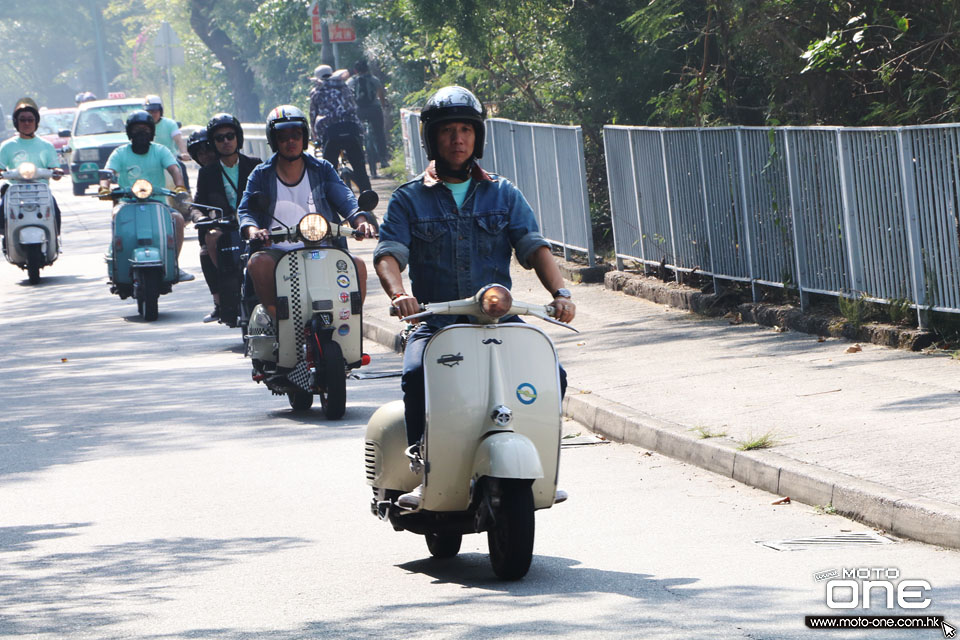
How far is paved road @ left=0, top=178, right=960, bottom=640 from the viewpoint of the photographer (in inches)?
220

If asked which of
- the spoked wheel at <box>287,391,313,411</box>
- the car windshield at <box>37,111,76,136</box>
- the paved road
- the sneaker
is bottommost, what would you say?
the paved road

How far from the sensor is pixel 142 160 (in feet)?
55.3

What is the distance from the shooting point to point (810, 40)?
1391cm

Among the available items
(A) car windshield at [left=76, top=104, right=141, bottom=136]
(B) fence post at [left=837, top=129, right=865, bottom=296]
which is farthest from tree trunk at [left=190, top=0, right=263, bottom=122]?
(B) fence post at [left=837, top=129, right=865, bottom=296]

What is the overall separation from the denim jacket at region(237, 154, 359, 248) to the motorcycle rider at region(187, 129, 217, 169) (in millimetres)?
2838

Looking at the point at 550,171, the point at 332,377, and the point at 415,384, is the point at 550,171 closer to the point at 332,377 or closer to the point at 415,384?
the point at 332,377

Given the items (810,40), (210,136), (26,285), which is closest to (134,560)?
(210,136)

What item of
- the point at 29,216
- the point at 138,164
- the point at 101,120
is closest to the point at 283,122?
the point at 138,164

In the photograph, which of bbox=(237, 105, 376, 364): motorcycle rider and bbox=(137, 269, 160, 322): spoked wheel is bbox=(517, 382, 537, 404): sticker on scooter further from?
bbox=(137, 269, 160, 322): spoked wheel

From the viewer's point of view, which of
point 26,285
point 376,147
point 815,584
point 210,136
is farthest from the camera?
point 376,147

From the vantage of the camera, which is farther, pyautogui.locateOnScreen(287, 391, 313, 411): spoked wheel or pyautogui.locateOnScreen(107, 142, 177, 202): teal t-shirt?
pyautogui.locateOnScreen(107, 142, 177, 202): teal t-shirt

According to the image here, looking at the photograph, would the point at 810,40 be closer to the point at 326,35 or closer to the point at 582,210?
the point at 582,210

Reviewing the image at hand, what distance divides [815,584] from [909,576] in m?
0.36

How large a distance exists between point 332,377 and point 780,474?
3.75 metres
